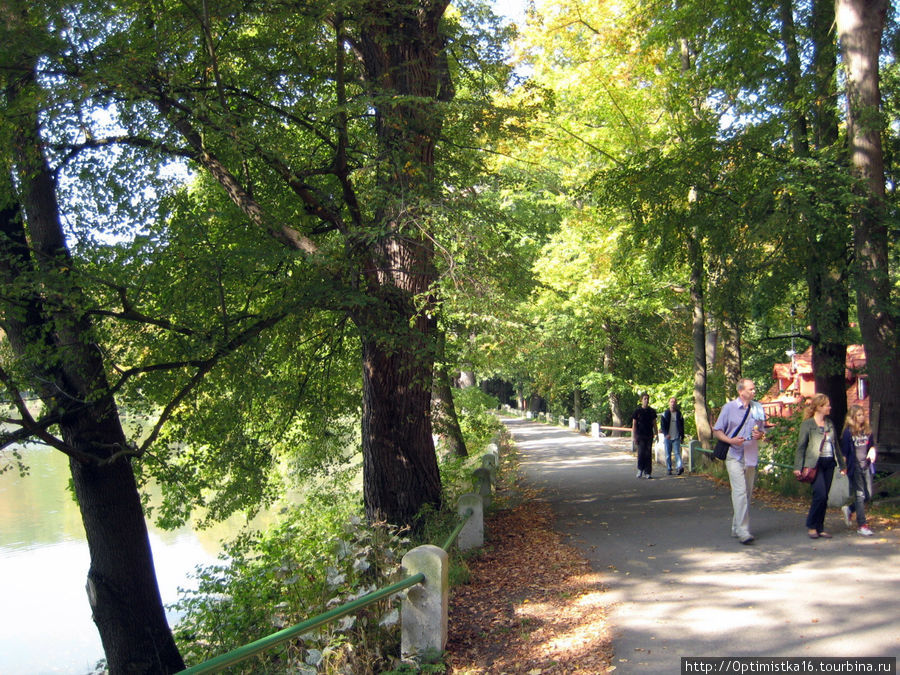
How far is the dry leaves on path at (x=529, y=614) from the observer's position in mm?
5812

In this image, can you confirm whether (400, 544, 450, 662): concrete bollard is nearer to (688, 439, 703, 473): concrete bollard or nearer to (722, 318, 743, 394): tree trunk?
(688, 439, 703, 473): concrete bollard

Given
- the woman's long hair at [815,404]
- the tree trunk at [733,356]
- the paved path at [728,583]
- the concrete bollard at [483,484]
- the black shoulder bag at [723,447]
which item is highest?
the tree trunk at [733,356]

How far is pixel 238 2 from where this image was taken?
9.24 metres

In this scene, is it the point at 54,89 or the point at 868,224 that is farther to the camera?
the point at 868,224

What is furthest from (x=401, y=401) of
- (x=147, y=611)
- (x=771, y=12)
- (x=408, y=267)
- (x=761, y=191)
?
(x=771, y=12)

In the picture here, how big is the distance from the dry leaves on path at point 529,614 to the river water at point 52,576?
4.36 meters

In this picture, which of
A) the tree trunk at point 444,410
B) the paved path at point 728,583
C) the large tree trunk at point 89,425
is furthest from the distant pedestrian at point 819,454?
the large tree trunk at point 89,425

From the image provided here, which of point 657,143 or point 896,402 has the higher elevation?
point 657,143

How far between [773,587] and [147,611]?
6942mm

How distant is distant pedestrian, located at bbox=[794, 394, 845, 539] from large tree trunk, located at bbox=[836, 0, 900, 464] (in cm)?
307

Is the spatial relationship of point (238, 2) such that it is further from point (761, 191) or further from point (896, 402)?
point (896, 402)

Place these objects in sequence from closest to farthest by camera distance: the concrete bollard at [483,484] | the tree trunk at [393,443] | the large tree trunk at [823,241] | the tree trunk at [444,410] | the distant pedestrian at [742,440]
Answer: the distant pedestrian at [742,440] < the tree trunk at [444,410] < the tree trunk at [393,443] < the concrete bollard at [483,484] < the large tree trunk at [823,241]

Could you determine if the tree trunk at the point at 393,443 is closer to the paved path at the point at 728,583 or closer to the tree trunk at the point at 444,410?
the tree trunk at the point at 444,410

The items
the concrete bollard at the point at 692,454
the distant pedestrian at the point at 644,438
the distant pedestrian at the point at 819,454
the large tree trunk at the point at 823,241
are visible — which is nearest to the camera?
the distant pedestrian at the point at 819,454
